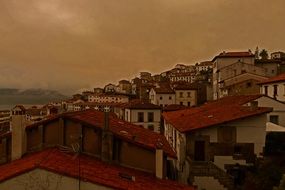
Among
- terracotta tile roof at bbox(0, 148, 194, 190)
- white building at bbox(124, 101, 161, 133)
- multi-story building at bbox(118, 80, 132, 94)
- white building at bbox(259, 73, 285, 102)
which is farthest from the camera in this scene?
multi-story building at bbox(118, 80, 132, 94)

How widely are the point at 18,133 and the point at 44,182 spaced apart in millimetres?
4556

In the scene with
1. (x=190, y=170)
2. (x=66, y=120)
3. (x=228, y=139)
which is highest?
(x=66, y=120)

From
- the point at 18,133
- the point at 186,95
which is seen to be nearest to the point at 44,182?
the point at 18,133

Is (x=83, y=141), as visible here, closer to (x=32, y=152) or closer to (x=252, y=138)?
(x=32, y=152)

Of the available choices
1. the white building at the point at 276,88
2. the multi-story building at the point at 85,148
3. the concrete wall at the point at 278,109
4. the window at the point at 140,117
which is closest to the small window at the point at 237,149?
the multi-story building at the point at 85,148

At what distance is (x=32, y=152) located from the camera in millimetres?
16594

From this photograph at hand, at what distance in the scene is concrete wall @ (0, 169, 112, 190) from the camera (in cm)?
1235

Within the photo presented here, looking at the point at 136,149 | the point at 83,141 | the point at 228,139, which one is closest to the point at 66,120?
the point at 83,141

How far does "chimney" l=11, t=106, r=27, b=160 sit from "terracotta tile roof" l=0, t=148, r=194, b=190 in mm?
656

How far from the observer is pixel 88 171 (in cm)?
1340

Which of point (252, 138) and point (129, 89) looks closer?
point (252, 138)

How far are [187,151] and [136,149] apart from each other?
32.5 feet

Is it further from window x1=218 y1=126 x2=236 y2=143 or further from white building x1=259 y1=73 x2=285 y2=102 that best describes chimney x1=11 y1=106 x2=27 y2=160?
white building x1=259 y1=73 x2=285 y2=102

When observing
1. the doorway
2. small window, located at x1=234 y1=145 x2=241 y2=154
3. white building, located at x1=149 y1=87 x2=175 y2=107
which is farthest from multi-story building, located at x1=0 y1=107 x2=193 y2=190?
white building, located at x1=149 y1=87 x2=175 y2=107
